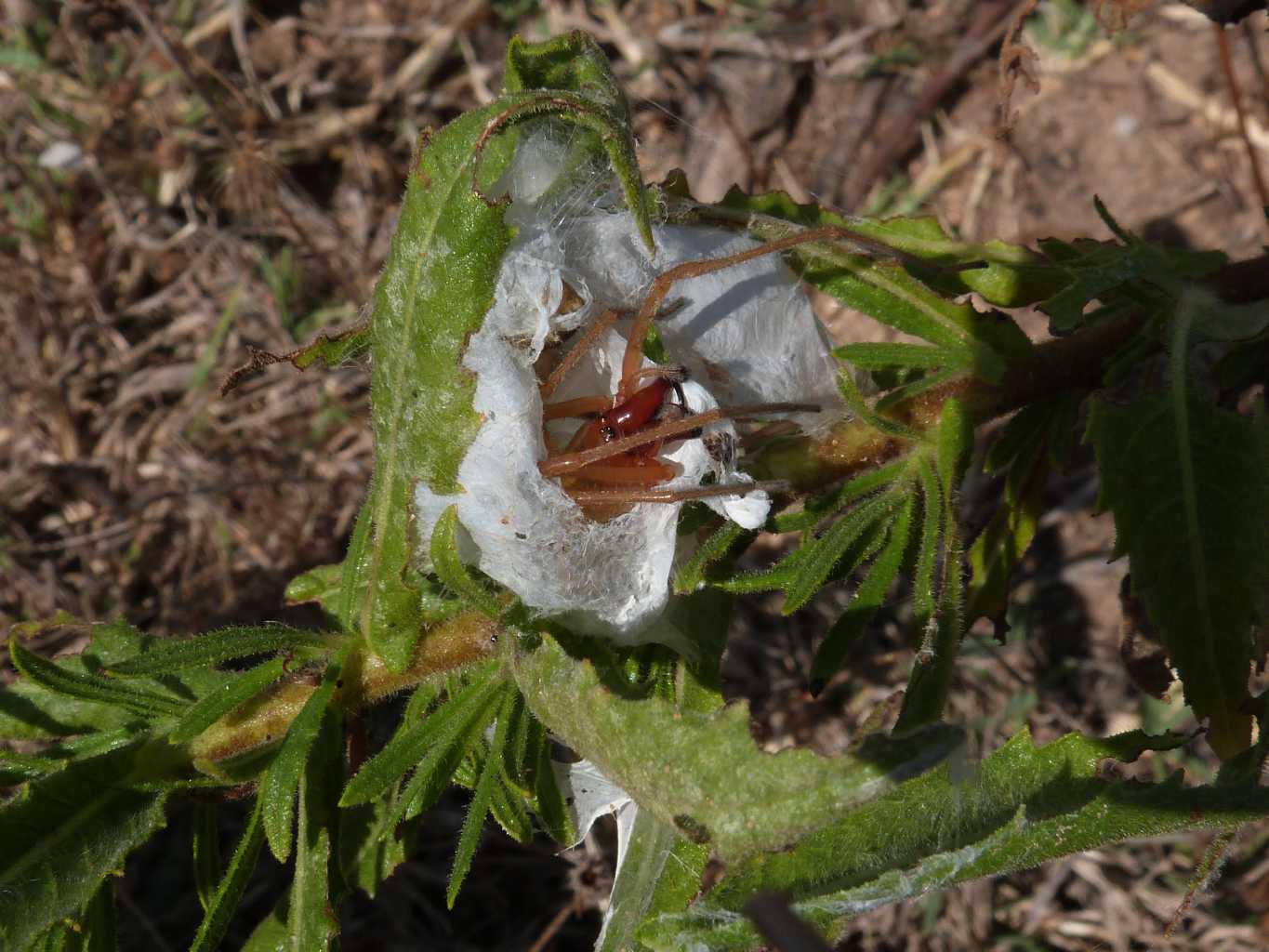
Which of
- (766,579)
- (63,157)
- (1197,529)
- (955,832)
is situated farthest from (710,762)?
(63,157)

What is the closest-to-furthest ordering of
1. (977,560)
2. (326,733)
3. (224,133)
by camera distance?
(326,733), (977,560), (224,133)

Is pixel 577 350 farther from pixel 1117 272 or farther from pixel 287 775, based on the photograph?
pixel 1117 272

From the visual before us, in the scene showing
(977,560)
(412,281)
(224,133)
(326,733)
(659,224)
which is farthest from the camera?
(224,133)

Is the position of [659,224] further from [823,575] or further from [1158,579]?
[1158,579]

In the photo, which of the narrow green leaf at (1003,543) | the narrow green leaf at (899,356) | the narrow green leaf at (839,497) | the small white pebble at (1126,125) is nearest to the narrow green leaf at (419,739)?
the narrow green leaf at (839,497)

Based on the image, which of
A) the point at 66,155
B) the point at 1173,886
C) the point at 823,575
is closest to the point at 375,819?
the point at 823,575

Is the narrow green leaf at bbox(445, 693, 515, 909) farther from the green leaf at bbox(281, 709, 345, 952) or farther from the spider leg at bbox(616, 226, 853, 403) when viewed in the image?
the spider leg at bbox(616, 226, 853, 403)

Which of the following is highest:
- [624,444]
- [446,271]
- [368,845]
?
[446,271]

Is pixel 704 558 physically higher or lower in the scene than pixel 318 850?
higher
